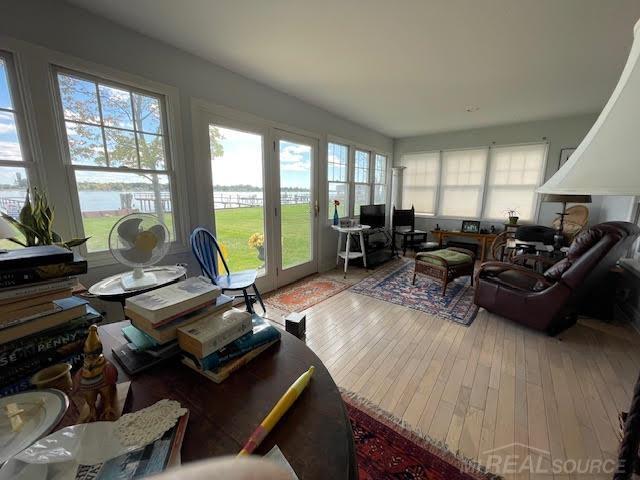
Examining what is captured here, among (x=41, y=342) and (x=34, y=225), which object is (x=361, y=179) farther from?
(x=41, y=342)

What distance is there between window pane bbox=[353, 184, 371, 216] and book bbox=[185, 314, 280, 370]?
155 inches

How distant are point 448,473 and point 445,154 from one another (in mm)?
5086

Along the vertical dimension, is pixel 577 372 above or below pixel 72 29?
below

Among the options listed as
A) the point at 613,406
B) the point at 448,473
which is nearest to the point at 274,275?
the point at 448,473

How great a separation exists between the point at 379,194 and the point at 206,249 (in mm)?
4003

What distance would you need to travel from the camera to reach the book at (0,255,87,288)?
588 millimetres

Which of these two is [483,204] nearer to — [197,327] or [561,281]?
[561,281]

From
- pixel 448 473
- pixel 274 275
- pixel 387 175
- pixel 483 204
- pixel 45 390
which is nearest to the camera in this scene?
pixel 45 390

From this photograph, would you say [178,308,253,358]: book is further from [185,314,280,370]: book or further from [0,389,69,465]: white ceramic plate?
[0,389,69,465]: white ceramic plate

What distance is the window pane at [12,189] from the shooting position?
4.88 ft

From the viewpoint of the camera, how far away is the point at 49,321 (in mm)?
648

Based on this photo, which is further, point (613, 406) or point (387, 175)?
point (387, 175)

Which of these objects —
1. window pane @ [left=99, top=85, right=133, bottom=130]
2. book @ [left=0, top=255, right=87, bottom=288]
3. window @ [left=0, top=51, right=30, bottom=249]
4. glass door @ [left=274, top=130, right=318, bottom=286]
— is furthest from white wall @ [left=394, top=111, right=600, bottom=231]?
window @ [left=0, top=51, right=30, bottom=249]

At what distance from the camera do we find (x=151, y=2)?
159 cm
